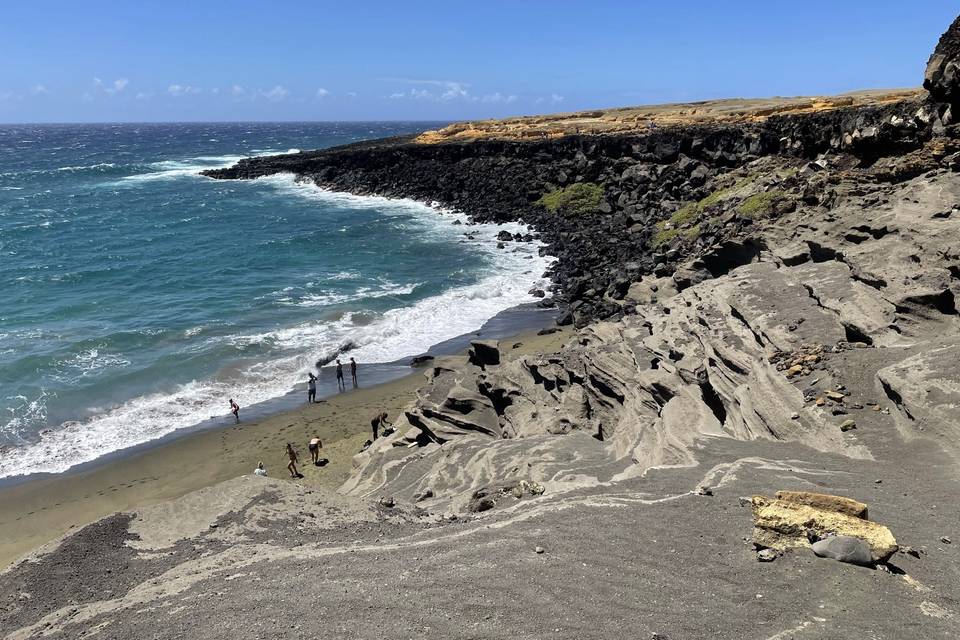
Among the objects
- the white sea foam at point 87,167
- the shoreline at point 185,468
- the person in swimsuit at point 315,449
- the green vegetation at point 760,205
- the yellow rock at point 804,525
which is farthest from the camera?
the white sea foam at point 87,167

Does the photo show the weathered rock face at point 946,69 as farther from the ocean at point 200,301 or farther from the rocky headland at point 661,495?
the ocean at point 200,301

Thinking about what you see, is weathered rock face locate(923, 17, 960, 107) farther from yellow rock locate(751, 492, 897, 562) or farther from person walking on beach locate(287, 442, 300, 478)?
person walking on beach locate(287, 442, 300, 478)

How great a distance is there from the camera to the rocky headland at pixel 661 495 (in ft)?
22.7

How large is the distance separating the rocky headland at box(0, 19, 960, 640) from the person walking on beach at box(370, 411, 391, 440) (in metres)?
1.07

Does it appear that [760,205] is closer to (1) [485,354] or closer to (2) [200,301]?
(1) [485,354]

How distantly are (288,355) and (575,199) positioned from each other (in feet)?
115

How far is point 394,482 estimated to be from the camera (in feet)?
49.5

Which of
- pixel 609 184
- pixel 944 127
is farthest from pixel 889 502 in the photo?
pixel 609 184

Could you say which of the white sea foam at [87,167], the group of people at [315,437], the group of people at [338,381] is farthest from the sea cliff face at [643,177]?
the white sea foam at [87,167]

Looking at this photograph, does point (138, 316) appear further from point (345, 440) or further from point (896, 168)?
point (896, 168)

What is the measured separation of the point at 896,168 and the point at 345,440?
21114 millimetres

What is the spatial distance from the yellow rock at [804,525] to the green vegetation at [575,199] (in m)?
46.4

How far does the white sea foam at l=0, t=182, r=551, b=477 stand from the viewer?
20.9 meters

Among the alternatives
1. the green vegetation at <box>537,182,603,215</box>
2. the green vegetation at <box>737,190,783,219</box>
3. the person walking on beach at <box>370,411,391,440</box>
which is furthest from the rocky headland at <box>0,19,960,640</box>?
the green vegetation at <box>537,182,603,215</box>
